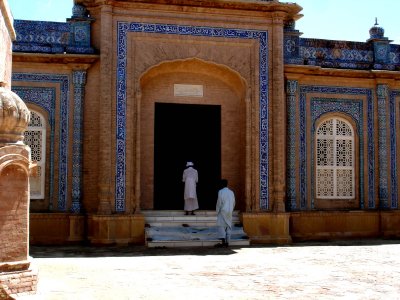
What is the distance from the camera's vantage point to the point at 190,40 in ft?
46.0

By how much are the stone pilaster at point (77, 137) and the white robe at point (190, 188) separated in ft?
8.83

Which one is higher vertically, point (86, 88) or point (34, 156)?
point (86, 88)

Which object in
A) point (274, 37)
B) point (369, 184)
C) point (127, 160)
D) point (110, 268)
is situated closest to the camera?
point (110, 268)

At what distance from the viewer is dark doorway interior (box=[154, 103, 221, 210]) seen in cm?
1482

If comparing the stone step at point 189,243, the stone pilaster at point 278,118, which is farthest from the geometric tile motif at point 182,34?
the stone step at point 189,243

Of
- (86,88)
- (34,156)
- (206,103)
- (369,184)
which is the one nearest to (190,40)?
(206,103)

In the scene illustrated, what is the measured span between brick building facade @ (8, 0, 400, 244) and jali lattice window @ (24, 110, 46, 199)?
3cm

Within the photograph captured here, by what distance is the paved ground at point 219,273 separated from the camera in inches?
279

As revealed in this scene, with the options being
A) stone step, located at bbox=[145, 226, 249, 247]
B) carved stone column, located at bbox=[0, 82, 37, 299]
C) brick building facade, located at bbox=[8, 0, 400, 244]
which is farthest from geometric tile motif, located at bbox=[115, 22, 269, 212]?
carved stone column, located at bbox=[0, 82, 37, 299]

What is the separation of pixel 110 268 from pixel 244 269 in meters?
2.22

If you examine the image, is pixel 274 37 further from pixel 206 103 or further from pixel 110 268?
pixel 110 268

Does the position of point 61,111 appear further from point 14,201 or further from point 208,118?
point 14,201

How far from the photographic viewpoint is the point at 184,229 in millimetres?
13461

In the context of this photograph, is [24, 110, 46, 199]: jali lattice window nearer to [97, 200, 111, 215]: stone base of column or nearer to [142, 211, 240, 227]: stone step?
[97, 200, 111, 215]: stone base of column
